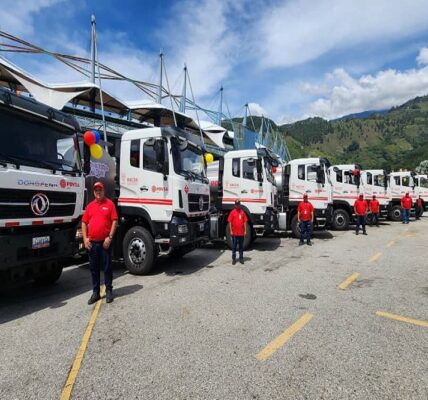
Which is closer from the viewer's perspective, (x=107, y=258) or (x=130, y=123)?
(x=107, y=258)

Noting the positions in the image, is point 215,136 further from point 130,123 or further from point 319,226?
point 319,226

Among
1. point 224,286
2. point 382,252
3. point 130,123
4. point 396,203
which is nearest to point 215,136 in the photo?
point 130,123

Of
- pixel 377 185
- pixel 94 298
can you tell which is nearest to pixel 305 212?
pixel 94 298

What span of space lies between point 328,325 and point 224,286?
208 cm

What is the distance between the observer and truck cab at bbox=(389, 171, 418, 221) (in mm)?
18328

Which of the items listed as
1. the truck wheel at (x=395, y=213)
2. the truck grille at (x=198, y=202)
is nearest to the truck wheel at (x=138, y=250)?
the truck grille at (x=198, y=202)

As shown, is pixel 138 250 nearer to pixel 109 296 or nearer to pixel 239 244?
pixel 109 296

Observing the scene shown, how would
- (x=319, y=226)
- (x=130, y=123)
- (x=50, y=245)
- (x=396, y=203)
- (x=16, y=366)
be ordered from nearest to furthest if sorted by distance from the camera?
(x=16, y=366) < (x=50, y=245) < (x=319, y=226) < (x=396, y=203) < (x=130, y=123)

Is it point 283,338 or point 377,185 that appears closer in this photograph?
point 283,338

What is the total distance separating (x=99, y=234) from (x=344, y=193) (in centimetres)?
1248

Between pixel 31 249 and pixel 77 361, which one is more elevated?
pixel 31 249

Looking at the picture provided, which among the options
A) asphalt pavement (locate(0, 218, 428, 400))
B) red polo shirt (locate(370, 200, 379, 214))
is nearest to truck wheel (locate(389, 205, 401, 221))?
red polo shirt (locate(370, 200, 379, 214))

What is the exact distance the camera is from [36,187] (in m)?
4.42

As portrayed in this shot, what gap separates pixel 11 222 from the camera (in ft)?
13.5
